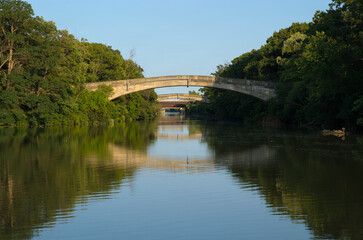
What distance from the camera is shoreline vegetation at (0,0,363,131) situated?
3319cm

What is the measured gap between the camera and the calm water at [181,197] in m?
8.91

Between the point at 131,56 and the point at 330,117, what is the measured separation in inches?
2034

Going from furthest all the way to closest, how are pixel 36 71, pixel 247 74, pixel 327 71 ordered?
pixel 247 74 → pixel 36 71 → pixel 327 71

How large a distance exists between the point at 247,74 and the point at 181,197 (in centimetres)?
6537

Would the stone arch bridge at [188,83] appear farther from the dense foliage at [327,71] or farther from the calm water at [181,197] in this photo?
the calm water at [181,197]

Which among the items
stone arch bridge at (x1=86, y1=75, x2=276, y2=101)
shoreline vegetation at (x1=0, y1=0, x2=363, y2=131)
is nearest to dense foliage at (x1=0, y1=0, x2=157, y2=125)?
shoreline vegetation at (x1=0, y1=0, x2=363, y2=131)

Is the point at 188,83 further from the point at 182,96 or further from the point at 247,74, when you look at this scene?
the point at 182,96

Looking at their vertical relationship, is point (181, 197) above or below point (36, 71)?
below

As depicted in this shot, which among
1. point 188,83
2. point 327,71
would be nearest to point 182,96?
point 188,83

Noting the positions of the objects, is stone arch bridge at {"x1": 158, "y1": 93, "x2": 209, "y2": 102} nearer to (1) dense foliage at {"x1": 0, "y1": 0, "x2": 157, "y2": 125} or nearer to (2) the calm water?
(1) dense foliage at {"x1": 0, "y1": 0, "x2": 157, "y2": 125}

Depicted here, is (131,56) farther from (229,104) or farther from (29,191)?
(29,191)

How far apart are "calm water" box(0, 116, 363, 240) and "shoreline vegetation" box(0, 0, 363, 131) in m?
13.8

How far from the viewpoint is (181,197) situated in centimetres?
1209

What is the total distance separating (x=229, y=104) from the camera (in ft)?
281
